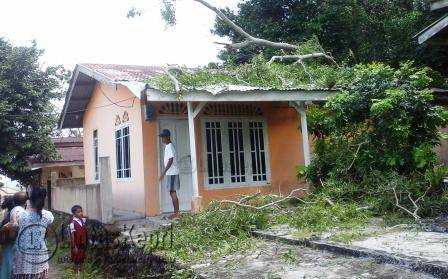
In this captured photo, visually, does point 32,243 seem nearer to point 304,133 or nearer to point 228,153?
point 228,153

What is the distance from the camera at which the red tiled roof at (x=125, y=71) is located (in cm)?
970

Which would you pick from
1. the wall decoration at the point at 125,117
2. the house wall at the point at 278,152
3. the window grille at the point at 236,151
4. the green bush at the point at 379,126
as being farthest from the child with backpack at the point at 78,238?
the green bush at the point at 379,126

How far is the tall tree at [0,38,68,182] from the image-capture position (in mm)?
14969

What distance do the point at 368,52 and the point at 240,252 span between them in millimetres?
13268

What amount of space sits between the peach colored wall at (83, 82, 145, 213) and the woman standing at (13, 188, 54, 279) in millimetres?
4285

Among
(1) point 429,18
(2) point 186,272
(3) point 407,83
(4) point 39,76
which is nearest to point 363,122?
(3) point 407,83

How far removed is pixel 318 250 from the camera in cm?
538

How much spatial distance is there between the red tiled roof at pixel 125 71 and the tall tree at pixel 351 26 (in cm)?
521

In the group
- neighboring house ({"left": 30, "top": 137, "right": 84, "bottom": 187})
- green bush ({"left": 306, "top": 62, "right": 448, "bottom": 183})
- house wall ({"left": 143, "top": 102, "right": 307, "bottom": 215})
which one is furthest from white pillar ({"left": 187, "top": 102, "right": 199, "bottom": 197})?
neighboring house ({"left": 30, "top": 137, "right": 84, "bottom": 187})

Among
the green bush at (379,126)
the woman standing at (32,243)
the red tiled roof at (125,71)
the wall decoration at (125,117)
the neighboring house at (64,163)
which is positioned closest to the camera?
the woman standing at (32,243)

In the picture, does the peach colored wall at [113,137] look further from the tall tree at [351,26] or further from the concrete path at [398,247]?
the tall tree at [351,26]

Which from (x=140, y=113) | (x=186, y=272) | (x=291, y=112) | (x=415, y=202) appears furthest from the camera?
(x=291, y=112)

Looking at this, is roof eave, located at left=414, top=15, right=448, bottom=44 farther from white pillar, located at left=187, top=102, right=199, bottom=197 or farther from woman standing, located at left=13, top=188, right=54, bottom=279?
woman standing, located at left=13, top=188, right=54, bottom=279

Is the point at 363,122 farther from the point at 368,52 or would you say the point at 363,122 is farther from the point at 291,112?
the point at 368,52
